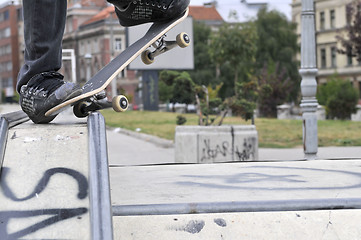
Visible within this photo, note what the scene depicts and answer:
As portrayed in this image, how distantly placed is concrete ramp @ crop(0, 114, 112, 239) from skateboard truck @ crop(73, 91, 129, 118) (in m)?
0.37

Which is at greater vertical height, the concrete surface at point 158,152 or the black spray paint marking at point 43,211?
the black spray paint marking at point 43,211

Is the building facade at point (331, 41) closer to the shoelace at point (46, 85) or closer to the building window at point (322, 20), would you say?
the building window at point (322, 20)

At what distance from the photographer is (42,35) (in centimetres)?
295

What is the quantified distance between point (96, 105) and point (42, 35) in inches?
17.5

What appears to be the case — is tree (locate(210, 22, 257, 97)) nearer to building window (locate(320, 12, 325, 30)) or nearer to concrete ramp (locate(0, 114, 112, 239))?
building window (locate(320, 12, 325, 30))

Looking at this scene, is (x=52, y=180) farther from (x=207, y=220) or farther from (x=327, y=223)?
(x=327, y=223)

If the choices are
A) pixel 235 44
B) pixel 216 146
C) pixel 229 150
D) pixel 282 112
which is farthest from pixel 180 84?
pixel 235 44

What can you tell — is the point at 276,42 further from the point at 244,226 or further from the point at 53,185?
the point at 53,185

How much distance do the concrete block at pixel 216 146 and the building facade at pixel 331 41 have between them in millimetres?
46328

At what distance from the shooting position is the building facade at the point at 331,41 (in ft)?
179

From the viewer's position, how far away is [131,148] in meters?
13.4

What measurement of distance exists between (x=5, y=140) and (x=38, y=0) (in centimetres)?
83

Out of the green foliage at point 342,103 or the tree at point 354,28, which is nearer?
the green foliage at point 342,103

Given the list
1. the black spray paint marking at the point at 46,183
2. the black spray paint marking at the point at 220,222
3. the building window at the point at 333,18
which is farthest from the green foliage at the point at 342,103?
the building window at the point at 333,18
